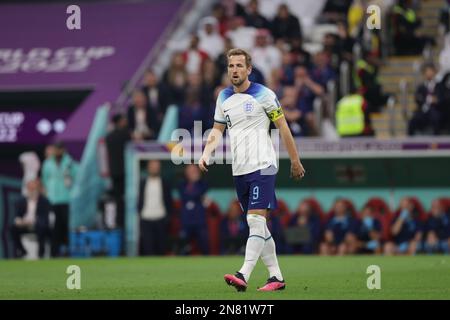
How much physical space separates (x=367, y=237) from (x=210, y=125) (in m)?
4.01

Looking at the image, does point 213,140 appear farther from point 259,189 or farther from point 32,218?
point 32,218

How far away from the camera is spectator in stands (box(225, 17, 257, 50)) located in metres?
27.3

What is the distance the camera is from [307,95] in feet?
82.9

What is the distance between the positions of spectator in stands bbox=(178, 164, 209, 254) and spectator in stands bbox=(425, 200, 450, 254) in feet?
14.1

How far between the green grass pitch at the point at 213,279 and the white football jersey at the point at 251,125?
134 centimetres

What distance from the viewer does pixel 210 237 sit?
2477 cm

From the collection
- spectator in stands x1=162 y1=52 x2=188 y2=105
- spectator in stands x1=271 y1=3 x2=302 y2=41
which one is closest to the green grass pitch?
spectator in stands x1=162 y1=52 x2=188 y2=105

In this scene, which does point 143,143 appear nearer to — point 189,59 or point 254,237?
point 189,59

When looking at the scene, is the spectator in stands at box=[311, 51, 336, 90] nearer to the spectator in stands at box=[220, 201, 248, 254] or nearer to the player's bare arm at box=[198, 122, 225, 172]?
the spectator in stands at box=[220, 201, 248, 254]

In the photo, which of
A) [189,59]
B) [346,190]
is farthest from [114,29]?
[346,190]

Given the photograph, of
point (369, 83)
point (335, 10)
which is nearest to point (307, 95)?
point (369, 83)

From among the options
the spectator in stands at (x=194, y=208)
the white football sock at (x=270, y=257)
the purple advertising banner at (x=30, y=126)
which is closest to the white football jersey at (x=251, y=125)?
the white football sock at (x=270, y=257)

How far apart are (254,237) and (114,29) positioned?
721 inches
